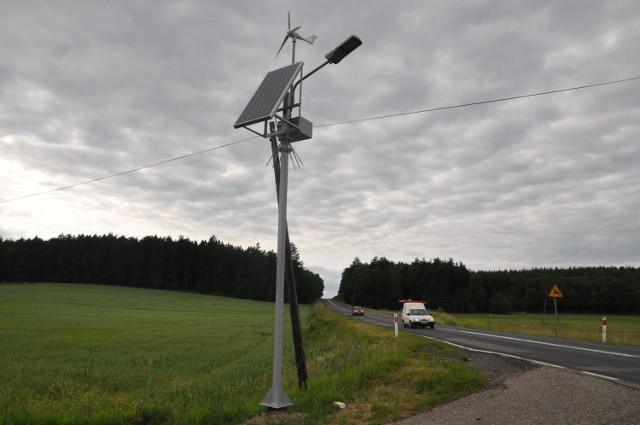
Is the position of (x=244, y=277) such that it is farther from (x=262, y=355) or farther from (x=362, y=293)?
(x=262, y=355)

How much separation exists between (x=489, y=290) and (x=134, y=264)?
324 ft

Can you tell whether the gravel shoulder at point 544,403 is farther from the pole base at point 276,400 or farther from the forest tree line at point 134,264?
the forest tree line at point 134,264

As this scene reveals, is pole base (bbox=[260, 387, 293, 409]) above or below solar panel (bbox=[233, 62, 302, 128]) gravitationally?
below

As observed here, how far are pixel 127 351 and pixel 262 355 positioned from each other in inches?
264

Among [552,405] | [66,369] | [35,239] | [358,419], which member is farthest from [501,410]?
[35,239]

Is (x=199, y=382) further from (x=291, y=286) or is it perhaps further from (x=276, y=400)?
(x=276, y=400)

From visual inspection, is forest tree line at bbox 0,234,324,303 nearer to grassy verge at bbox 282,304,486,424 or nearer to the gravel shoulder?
grassy verge at bbox 282,304,486,424

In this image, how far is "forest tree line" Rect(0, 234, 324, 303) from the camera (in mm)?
118000

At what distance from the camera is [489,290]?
132000 millimetres

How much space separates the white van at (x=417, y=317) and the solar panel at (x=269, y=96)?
80.9 ft

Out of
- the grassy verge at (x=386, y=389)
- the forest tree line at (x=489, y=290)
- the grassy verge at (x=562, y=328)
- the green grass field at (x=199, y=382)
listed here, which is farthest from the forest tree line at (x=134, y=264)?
the grassy verge at (x=386, y=389)

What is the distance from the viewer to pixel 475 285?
122375mm

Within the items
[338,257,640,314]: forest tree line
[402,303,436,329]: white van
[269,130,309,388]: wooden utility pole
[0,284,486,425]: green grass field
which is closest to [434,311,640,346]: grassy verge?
[402,303,436,329]: white van

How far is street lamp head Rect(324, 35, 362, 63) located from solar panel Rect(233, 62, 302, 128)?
77 cm
